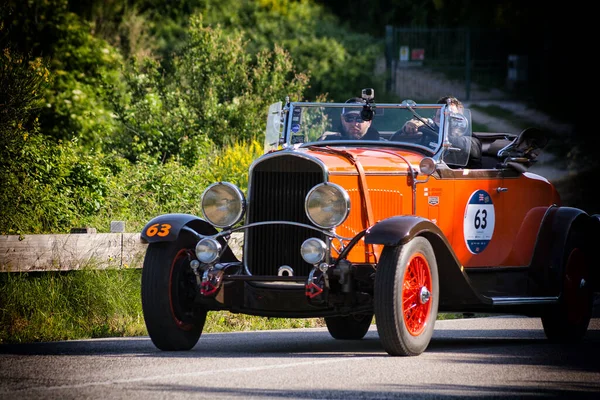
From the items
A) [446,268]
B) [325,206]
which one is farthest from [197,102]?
[325,206]

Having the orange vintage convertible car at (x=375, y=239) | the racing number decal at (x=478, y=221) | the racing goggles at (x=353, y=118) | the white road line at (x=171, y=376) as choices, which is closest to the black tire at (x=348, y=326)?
the orange vintage convertible car at (x=375, y=239)

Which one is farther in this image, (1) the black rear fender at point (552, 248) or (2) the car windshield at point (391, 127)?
(1) the black rear fender at point (552, 248)

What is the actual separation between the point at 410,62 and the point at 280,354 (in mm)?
24199

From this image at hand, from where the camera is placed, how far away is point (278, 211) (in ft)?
30.5

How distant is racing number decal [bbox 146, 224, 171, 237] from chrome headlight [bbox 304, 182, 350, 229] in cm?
119

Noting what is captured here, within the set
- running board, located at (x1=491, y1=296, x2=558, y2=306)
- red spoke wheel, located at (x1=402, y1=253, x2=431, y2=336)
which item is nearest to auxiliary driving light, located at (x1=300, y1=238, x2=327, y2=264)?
red spoke wheel, located at (x1=402, y1=253, x2=431, y2=336)

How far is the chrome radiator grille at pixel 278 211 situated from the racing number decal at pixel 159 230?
0.65m

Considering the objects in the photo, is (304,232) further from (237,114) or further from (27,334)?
(237,114)

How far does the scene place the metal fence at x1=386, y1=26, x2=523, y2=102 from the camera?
104ft

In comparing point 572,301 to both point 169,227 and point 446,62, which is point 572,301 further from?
point 446,62

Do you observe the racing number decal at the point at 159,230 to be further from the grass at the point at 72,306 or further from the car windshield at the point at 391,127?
the grass at the point at 72,306

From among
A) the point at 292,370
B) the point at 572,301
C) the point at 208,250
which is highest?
the point at 208,250

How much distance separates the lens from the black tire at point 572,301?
35.1 ft

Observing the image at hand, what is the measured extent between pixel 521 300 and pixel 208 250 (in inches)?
115
